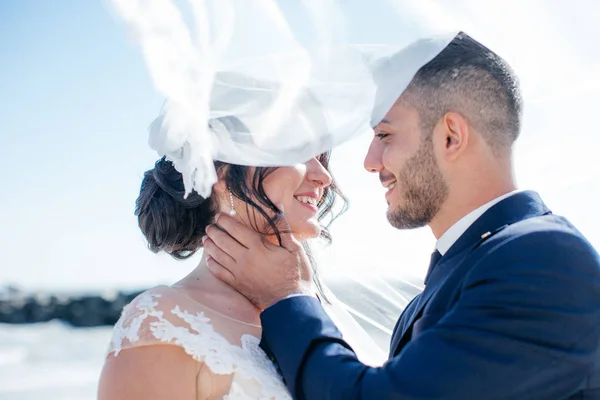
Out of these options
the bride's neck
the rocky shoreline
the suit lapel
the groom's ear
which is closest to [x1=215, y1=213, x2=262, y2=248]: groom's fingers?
the bride's neck

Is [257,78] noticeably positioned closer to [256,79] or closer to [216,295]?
Result: [256,79]

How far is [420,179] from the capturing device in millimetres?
2545

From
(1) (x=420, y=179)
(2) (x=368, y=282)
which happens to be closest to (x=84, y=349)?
(2) (x=368, y=282)

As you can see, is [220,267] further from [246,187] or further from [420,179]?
[420,179]

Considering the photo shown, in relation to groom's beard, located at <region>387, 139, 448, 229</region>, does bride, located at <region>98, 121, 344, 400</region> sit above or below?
below

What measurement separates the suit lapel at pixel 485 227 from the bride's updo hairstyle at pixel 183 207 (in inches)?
30.2

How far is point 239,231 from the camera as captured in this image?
2689 mm

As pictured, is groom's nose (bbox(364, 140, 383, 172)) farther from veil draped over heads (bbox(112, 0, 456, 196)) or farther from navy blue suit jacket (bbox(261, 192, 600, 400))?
navy blue suit jacket (bbox(261, 192, 600, 400))

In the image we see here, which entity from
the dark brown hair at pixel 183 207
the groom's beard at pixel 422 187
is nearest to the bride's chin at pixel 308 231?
the dark brown hair at pixel 183 207

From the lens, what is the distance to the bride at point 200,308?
2.49m

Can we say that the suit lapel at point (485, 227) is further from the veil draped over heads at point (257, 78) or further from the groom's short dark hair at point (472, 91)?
the veil draped over heads at point (257, 78)

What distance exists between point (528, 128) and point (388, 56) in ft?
2.50

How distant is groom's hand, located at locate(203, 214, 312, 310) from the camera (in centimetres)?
255

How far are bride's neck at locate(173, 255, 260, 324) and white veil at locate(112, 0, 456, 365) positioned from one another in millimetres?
680
